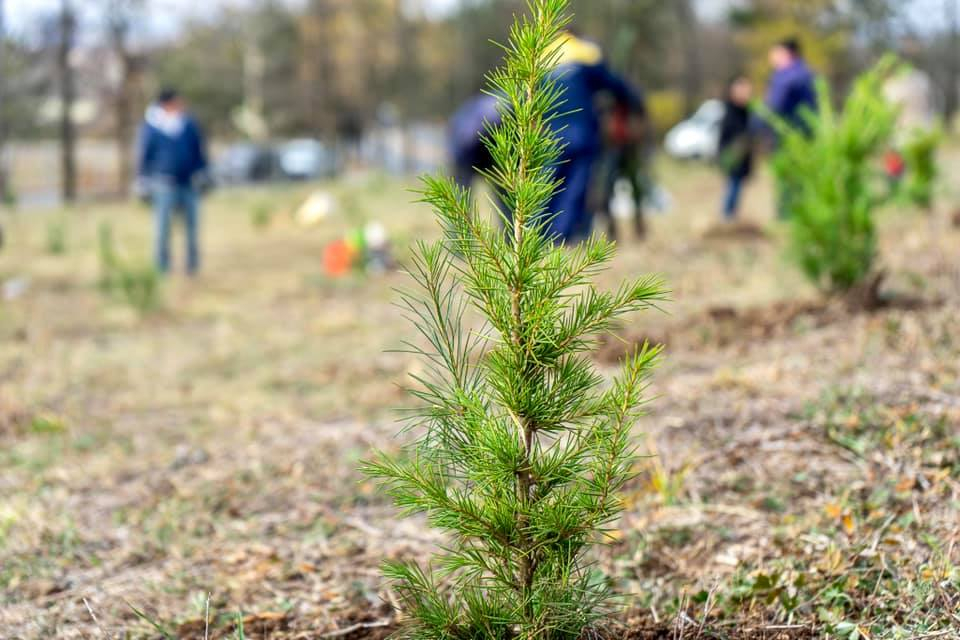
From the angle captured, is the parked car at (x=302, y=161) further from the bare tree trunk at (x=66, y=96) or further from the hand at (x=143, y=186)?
the hand at (x=143, y=186)

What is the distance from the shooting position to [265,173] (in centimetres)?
2855

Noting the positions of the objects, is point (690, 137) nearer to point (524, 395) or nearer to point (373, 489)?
point (373, 489)

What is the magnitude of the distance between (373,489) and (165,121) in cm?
673

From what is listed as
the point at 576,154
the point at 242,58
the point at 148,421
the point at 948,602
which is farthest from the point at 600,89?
the point at 242,58

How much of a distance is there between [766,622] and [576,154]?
4642 mm

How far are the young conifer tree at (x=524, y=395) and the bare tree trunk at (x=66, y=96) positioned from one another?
18.3m

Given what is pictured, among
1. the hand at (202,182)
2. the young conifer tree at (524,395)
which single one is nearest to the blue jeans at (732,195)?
the hand at (202,182)

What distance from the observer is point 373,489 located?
11.1ft

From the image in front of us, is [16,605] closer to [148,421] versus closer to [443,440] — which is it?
[443,440]

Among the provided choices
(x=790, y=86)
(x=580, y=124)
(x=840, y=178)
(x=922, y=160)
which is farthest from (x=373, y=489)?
(x=922, y=160)

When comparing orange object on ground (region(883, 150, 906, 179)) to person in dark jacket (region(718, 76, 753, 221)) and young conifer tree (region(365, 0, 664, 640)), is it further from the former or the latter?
young conifer tree (region(365, 0, 664, 640))

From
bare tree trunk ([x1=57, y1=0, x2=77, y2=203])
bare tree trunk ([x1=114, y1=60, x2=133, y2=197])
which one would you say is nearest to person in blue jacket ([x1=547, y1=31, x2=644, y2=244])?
bare tree trunk ([x1=57, y1=0, x2=77, y2=203])

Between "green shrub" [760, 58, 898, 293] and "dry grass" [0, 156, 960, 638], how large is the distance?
30cm

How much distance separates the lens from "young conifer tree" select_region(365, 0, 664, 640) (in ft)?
5.51
